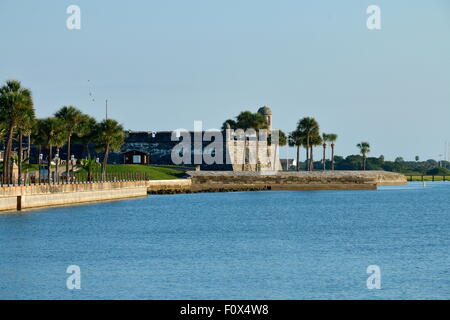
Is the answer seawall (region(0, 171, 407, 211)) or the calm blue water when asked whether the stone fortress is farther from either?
the calm blue water

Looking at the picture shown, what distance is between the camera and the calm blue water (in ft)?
121

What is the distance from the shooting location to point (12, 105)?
77562mm

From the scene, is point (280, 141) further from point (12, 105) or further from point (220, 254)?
point (220, 254)

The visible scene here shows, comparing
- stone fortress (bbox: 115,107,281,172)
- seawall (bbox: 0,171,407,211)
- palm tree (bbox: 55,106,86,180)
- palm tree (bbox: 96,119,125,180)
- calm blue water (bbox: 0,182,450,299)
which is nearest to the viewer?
calm blue water (bbox: 0,182,450,299)

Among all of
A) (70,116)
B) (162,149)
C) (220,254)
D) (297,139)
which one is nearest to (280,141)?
(297,139)

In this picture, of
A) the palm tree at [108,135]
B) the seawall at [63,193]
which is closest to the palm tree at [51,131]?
the seawall at [63,193]

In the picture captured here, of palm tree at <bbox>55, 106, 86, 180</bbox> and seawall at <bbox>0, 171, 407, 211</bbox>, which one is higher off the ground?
palm tree at <bbox>55, 106, 86, 180</bbox>

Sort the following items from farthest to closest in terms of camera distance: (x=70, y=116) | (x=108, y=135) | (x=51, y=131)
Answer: (x=108, y=135), (x=70, y=116), (x=51, y=131)

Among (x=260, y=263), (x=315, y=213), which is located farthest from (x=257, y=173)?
(x=260, y=263)

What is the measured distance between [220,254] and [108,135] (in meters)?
66.1

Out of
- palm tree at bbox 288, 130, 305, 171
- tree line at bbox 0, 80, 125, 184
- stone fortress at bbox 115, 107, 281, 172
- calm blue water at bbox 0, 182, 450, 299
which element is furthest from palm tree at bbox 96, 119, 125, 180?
palm tree at bbox 288, 130, 305, 171

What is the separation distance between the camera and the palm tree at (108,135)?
113188 mm
